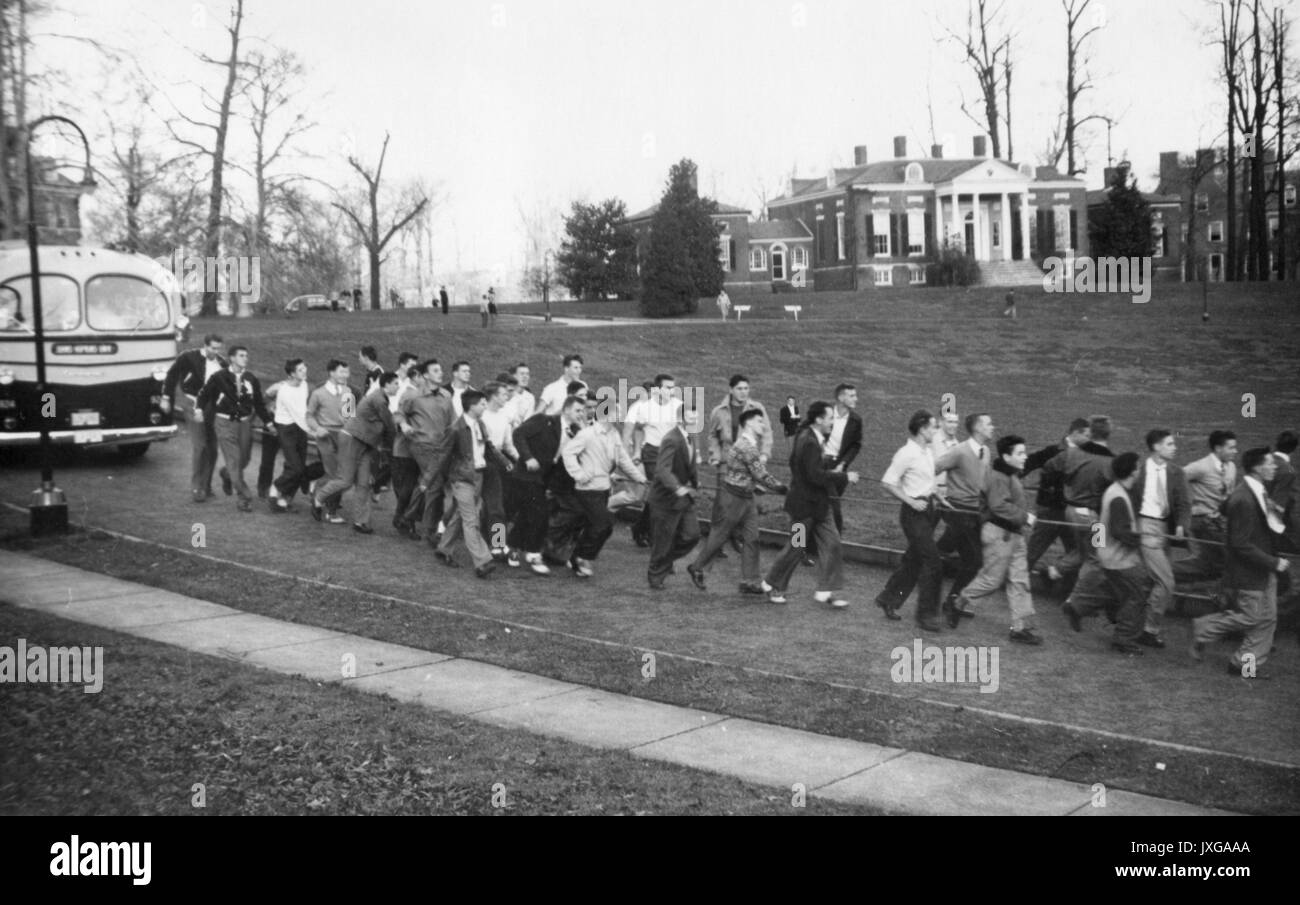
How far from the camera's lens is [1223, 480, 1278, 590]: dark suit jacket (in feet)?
34.0

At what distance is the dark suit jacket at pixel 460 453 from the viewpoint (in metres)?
12.8

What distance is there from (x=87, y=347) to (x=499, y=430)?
8784 mm

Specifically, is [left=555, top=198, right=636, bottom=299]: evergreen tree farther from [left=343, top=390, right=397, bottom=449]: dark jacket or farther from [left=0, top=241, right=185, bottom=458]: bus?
[left=343, top=390, right=397, bottom=449]: dark jacket

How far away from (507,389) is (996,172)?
6051 cm

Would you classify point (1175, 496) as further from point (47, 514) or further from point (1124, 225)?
point (1124, 225)

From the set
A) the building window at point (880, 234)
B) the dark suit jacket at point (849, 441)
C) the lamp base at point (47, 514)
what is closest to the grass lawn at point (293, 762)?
the lamp base at point (47, 514)

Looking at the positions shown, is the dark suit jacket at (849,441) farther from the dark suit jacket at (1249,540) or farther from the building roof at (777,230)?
the building roof at (777,230)

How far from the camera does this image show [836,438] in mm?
14508

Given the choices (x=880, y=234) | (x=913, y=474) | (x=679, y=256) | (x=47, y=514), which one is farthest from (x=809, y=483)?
(x=880, y=234)

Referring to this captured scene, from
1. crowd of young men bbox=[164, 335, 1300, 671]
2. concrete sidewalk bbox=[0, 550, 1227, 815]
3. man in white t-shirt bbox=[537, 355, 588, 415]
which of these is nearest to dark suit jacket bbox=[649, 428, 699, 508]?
crowd of young men bbox=[164, 335, 1300, 671]

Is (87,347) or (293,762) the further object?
(87,347)

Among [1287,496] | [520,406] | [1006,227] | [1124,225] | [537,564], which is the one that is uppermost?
[1006,227]
